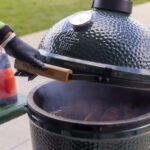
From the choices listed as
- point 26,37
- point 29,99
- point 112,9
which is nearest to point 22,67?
point 29,99

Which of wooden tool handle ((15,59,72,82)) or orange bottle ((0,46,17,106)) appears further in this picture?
orange bottle ((0,46,17,106))

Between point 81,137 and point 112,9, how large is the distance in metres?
0.82

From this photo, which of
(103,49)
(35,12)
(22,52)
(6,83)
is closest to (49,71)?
(22,52)

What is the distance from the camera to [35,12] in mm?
8867

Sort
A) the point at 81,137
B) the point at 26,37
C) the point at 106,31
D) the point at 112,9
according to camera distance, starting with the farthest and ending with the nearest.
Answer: the point at 26,37 → the point at 112,9 → the point at 106,31 → the point at 81,137

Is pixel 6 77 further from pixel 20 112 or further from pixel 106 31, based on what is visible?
pixel 106 31

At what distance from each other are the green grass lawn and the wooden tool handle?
5465mm

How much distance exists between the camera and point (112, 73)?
1713 mm

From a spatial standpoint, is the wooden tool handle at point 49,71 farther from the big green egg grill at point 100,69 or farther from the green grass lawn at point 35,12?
the green grass lawn at point 35,12

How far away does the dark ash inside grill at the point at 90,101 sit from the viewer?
2.07 meters

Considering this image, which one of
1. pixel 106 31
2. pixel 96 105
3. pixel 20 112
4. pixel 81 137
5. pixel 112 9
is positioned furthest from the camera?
pixel 20 112

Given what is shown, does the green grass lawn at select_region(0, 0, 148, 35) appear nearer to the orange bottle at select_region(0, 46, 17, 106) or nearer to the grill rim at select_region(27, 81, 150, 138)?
the orange bottle at select_region(0, 46, 17, 106)

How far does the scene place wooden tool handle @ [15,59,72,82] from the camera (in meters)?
1.69

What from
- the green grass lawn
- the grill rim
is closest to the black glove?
the grill rim
